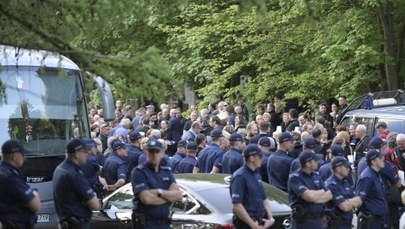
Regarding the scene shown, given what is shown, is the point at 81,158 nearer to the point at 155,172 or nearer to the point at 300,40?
the point at 155,172

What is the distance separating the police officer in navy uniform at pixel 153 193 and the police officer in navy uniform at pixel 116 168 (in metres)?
4.78

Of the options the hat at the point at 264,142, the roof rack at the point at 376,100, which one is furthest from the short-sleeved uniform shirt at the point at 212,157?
the roof rack at the point at 376,100

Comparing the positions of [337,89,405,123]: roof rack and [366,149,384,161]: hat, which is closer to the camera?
[366,149,384,161]: hat

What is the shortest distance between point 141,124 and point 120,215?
1147 centimetres

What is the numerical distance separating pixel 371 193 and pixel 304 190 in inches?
57.0

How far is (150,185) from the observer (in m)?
12.0

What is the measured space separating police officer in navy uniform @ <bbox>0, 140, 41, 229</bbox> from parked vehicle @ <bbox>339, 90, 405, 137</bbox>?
30.9 feet

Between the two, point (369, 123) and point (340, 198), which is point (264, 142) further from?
point (369, 123)

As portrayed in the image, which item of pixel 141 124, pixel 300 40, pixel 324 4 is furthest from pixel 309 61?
pixel 141 124

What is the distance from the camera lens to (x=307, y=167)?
42.5 ft

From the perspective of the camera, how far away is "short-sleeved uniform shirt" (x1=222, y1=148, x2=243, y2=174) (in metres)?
15.8

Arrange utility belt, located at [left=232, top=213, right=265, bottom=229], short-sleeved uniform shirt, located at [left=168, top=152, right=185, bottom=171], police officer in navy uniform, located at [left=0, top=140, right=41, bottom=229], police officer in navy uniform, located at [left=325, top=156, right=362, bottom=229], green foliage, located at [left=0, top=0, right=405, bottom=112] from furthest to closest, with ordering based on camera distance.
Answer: green foliage, located at [left=0, top=0, right=405, bottom=112]
short-sleeved uniform shirt, located at [left=168, top=152, right=185, bottom=171]
police officer in navy uniform, located at [left=325, top=156, right=362, bottom=229]
utility belt, located at [left=232, top=213, right=265, bottom=229]
police officer in navy uniform, located at [left=0, top=140, right=41, bottom=229]

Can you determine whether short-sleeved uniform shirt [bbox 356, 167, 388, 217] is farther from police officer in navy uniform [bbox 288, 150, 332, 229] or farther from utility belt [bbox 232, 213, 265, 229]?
utility belt [bbox 232, 213, 265, 229]

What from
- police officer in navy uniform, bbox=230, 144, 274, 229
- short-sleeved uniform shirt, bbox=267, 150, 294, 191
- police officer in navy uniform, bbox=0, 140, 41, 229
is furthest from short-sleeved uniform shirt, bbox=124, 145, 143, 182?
police officer in navy uniform, bbox=0, 140, 41, 229
